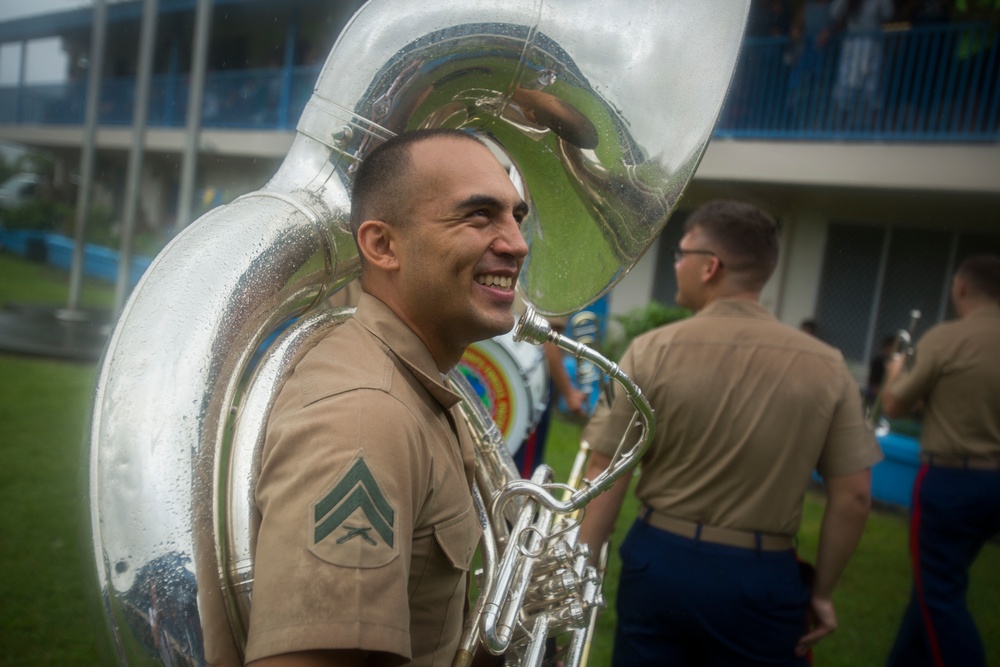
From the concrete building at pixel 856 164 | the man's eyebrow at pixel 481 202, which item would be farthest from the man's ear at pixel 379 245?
the concrete building at pixel 856 164

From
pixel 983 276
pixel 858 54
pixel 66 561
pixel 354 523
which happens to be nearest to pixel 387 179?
pixel 354 523

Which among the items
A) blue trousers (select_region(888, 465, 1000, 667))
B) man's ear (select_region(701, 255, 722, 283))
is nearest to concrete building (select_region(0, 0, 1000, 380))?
blue trousers (select_region(888, 465, 1000, 667))

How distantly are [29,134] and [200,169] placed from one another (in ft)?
10.4

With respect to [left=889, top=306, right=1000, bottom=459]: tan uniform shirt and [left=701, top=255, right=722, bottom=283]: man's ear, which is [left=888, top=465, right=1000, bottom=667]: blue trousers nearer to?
[left=889, top=306, right=1000, bottom=459]: tan uniform shirt

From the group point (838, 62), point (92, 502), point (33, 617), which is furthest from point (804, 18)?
point (92, 502)

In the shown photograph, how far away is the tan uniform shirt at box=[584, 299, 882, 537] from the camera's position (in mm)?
2107

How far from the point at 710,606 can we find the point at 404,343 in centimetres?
131

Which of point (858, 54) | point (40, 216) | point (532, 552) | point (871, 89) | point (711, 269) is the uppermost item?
point (858, 54)

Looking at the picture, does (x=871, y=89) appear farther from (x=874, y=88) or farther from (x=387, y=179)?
(x=387, y=179)

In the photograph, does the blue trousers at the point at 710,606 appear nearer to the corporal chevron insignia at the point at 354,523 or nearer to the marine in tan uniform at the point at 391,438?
the marine in tan uniform at the point at 391,438

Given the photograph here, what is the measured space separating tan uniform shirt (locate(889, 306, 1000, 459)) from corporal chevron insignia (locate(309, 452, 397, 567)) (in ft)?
9.43

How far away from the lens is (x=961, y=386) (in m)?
3.13

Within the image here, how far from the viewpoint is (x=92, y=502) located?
0.94 m

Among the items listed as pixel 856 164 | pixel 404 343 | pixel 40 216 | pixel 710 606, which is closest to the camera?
pixel 404 343
